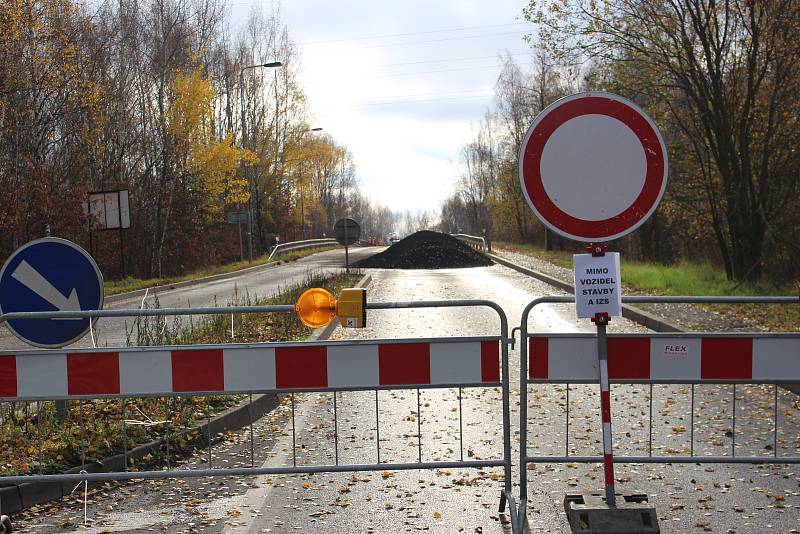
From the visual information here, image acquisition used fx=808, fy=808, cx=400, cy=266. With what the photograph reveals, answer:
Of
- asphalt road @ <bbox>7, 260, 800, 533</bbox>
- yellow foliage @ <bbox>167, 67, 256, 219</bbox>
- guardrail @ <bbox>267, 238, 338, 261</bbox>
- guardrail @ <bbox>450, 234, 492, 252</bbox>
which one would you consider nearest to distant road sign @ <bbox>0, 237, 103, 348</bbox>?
asphalt road @ <bbox>7, 260, 800, 533</bbox>

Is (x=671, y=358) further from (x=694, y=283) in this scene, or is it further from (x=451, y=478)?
(x=694, y=283)

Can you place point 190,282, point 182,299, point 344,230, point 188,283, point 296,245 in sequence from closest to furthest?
1. point 182,299
2. point 344,230
3. point 188,283
4. point 190,282
5. point 296,245

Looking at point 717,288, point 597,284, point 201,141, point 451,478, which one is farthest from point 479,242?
point 597,284

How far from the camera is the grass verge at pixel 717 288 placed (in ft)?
43.4

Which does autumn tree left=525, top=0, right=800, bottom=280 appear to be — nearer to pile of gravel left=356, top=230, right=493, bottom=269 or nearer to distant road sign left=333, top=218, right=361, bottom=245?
distant road sign left=333, top=218, right=361, bottom=245

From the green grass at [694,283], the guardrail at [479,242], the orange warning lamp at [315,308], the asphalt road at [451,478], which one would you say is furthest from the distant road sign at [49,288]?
the guardrail at [479,242]

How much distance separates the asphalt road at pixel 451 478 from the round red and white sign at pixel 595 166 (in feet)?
5.72

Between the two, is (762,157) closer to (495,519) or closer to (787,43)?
(787,43)

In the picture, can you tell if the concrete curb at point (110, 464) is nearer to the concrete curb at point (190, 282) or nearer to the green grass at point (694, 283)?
the concrete curb at point (190, 282)

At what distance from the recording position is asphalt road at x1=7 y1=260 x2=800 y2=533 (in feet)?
15.5

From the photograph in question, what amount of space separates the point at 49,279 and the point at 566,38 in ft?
55.7

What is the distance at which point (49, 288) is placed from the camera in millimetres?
5781

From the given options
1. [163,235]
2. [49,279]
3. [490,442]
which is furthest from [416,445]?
[163,235]

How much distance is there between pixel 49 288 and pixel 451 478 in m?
3.15
